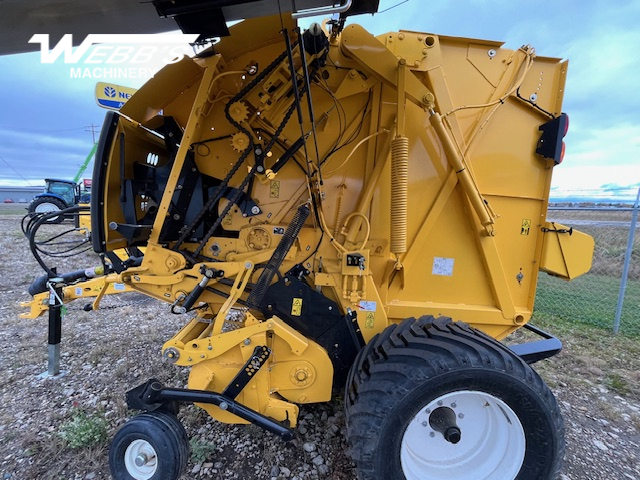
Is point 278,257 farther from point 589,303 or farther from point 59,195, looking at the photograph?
point 59,195

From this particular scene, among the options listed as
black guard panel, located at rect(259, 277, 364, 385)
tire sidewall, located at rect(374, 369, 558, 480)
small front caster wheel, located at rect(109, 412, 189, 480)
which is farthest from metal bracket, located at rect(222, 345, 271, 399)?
tire sidewall, located at rect(374, 369, 558, 480)

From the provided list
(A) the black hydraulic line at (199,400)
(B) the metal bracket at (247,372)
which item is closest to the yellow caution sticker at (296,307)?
(B) the metal bracket at (247,372)

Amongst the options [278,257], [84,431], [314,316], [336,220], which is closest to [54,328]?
[84,431]

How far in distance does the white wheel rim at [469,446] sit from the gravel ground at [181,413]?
0.58 metres

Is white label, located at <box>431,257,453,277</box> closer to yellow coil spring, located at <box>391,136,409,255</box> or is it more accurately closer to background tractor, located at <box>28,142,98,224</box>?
yellow coil spring, located at <box>391,136,409,255</box>

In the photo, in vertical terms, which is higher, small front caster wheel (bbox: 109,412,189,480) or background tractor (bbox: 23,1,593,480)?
background tractor (bbox: 23,1,593,480)

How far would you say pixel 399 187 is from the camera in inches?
87.6

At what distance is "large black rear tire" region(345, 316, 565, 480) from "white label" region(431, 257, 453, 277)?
0.45 m

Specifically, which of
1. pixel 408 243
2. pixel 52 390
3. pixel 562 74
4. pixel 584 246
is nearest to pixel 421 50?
pixel 562 74

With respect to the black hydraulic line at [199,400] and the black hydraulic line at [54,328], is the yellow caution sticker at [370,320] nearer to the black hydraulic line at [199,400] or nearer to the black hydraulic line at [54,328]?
the black hydraulic line at [199,400]

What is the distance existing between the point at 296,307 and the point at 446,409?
1257mm

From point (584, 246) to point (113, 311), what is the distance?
632 centimetres

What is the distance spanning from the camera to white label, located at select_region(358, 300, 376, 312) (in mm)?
2455

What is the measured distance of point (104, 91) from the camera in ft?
12.7
